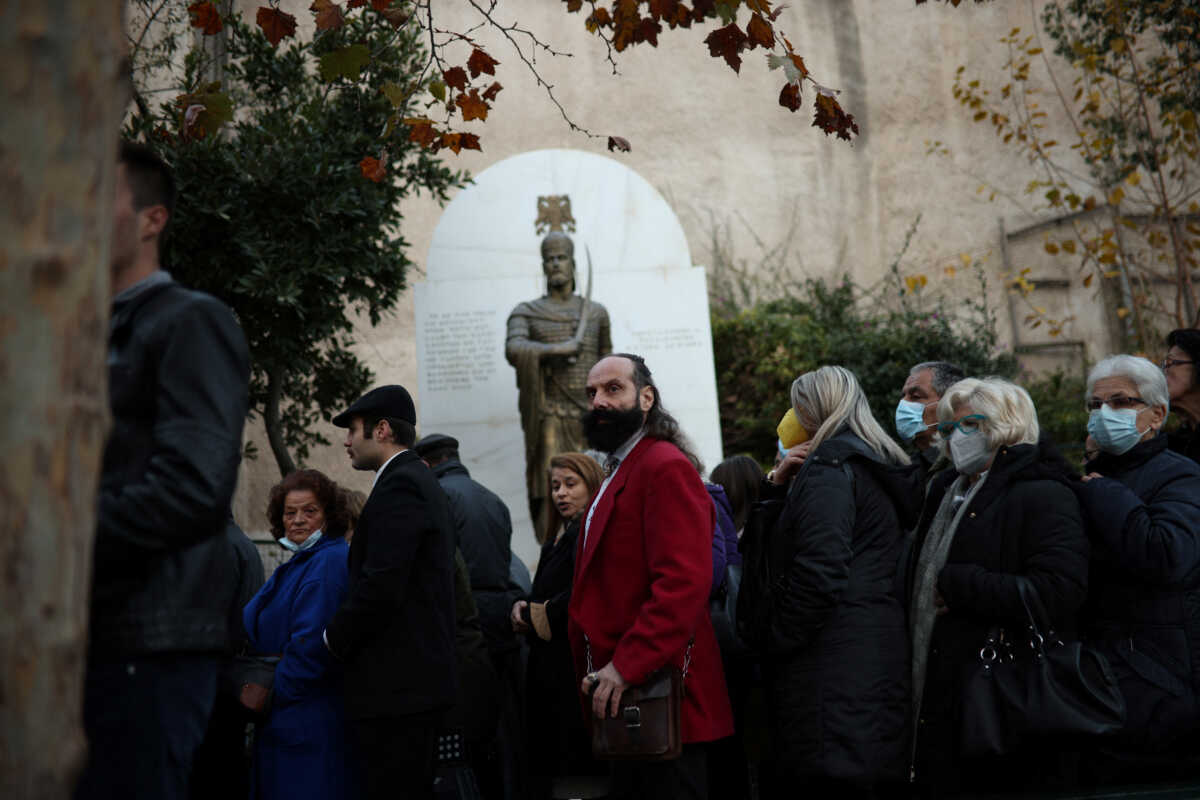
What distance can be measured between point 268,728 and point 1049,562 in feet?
8.02

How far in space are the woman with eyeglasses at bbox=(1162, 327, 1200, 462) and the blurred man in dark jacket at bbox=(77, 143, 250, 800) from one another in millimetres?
3557

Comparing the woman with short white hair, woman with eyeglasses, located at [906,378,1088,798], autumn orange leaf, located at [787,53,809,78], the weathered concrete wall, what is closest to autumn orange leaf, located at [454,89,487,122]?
autumn orange leaf, located at [787,53,809,78]

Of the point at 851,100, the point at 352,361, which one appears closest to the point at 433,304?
the point at 352,361

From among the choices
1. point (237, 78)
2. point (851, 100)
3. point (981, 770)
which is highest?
point (851, 100)

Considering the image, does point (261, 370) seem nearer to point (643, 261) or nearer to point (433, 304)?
point (433, 304)

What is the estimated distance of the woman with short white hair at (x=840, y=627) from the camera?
3.67 meters

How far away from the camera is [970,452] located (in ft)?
13.0

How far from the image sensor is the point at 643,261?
11438 millimetres

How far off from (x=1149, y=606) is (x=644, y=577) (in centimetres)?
154

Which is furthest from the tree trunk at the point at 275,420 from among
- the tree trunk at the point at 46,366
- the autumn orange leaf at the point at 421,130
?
the tree trunk at the point at 46,366

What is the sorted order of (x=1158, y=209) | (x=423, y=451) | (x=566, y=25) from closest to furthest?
(x=423, y=451), (x=1158, y=209), (x=566, y=25)

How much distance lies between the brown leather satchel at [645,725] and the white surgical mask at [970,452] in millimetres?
1244

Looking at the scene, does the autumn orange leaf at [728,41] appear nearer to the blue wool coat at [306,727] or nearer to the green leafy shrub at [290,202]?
the blue wool coat at [306,727]

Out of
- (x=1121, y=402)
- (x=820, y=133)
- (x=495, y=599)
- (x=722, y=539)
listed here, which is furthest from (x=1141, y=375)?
(x=820, y=133)
